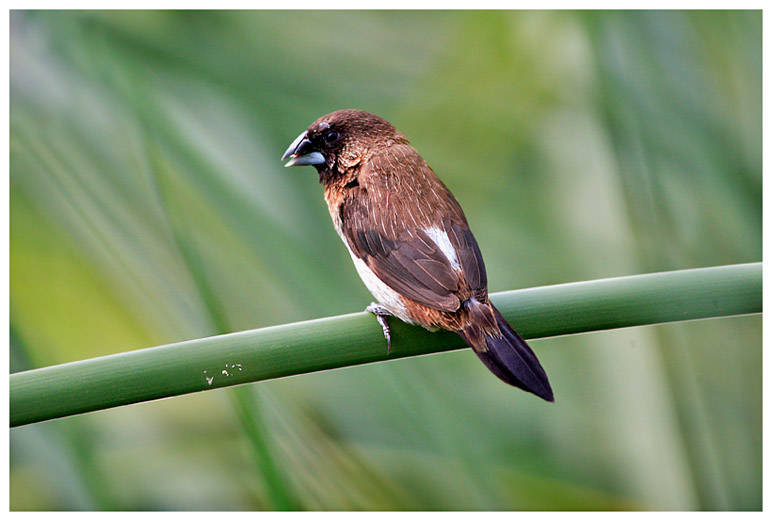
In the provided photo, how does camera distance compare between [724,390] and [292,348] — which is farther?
[724,390]

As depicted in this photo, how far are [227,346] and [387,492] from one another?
587mm

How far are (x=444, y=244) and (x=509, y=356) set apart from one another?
0.32 metres

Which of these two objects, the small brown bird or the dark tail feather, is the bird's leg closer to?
the small brown bird

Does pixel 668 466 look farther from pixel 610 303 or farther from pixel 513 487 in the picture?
pixel 610 303

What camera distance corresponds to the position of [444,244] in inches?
55.6

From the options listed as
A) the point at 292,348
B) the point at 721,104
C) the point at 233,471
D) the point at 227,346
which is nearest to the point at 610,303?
the point at 292,348

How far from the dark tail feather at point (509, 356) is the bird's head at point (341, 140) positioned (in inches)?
23.1

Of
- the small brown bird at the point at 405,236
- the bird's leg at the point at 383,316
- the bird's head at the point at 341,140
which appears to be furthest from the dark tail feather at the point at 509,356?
the bird's head at the point at 341,140

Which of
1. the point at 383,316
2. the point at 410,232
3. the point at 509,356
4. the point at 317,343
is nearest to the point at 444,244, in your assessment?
the point at 410,232

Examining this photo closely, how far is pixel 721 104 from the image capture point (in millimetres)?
1664

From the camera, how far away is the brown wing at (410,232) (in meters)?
1.31

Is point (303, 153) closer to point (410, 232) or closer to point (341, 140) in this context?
point (341, 140)

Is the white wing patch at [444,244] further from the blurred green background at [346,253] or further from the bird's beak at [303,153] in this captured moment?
the bird's beak at [303,153]

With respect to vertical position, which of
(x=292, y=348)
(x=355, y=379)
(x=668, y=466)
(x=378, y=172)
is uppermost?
(x=378, y=172)
